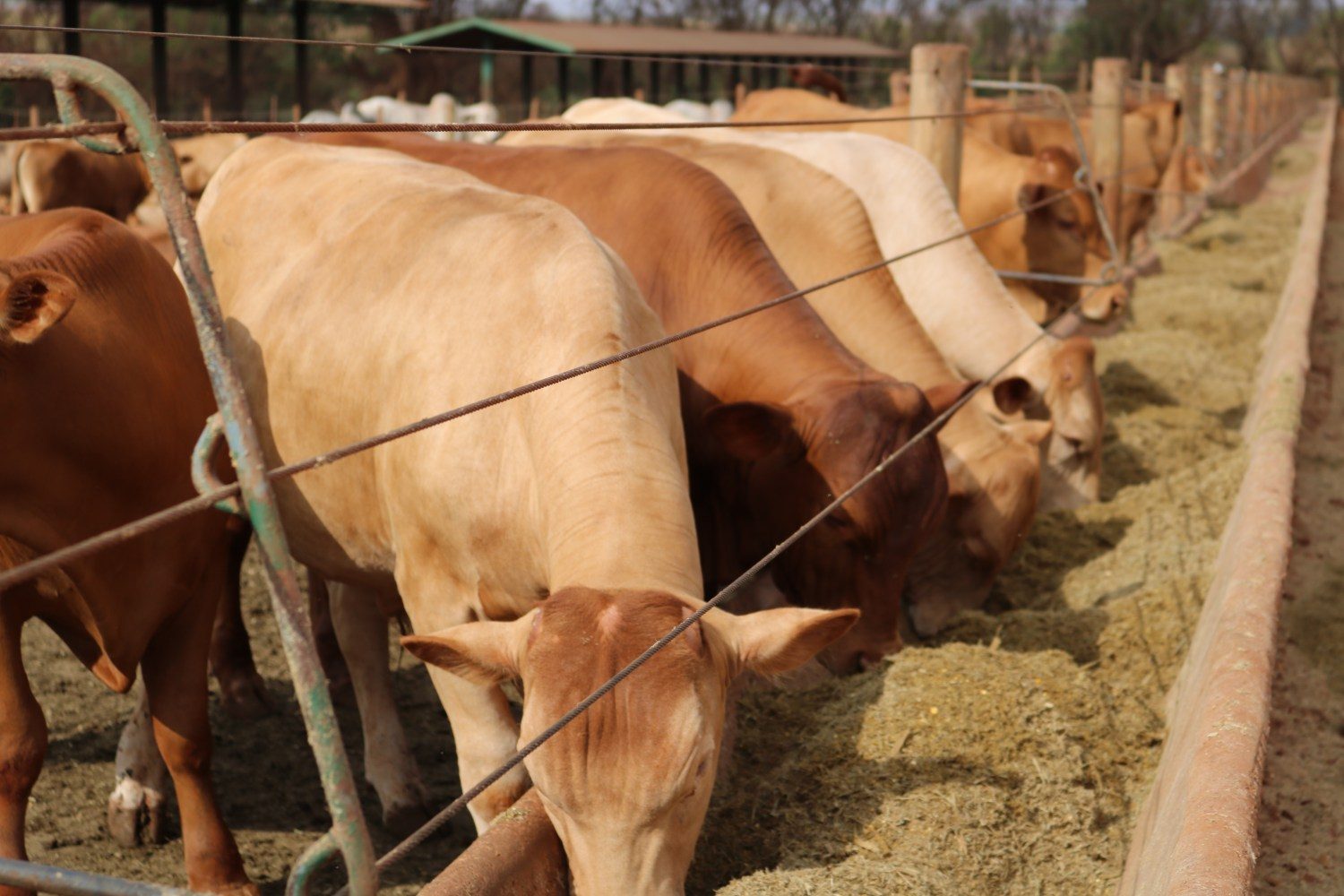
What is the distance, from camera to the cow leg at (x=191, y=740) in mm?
3623

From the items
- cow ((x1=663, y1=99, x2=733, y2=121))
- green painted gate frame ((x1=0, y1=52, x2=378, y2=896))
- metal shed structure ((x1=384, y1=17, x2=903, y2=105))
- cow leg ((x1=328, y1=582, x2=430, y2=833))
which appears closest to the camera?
green painted gate frame ((x1=0, y1=52, x2=378, y2=896))

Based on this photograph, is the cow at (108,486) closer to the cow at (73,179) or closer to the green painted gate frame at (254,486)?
the green painted gate frame at (254,486)

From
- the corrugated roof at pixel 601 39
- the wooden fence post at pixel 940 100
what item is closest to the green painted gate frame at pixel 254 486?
the wooden fence post at pixel 940 100

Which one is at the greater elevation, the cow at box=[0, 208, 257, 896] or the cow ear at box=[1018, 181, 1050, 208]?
the cow ear at box=[1018, 181, 1050, 208]

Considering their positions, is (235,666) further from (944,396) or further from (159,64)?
(159,64)

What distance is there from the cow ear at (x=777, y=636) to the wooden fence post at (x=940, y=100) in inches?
178

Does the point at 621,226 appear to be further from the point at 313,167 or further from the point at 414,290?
the point at 414,290

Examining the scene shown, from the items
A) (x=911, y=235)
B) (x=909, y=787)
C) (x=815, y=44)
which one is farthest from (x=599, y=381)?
(x=815, y=44)

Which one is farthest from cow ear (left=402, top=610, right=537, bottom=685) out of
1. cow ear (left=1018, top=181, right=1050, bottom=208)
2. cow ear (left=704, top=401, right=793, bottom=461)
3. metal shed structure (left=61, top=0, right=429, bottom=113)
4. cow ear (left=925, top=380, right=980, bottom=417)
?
metal shed structure (left=61, top=0, right=429, bottom=113)

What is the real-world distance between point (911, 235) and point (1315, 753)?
111 inches

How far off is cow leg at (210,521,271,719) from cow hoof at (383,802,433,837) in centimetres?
97

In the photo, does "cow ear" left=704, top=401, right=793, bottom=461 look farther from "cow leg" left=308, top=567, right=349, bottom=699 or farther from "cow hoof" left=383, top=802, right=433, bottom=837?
"cow leg" left=308, top=567, right=349, bottom=699

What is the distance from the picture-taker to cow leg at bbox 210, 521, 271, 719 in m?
5.04

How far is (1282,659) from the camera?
15.8ft
